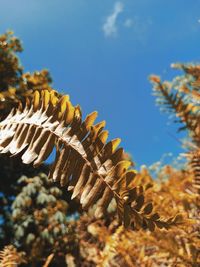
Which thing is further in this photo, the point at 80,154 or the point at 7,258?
the point at 7,258

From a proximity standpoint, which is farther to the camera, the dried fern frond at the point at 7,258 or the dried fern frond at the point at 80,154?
the dried fern frond at the point at 7,258

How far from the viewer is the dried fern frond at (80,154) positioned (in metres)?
0.61

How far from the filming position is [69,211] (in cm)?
703

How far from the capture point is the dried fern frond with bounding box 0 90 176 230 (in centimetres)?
61

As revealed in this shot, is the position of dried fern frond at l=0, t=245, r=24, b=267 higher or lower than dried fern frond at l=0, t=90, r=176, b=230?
lower

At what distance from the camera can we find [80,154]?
0.67 m

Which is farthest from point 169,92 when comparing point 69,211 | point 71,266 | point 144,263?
point 69,211

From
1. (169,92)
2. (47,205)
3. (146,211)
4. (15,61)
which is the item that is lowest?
(146,211)

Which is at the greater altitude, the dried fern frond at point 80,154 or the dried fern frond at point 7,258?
the dried fern frond at point 80,154

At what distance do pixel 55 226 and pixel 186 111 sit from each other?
380 centimetres

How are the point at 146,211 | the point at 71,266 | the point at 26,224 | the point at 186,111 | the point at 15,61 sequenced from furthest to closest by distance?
1. the point at 15,61
2. the point at 26,224
3. the point at 71,266
4. the point at 186,111
5. the point at 146,211

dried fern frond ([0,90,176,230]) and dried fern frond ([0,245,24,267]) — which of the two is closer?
dried fern frond ([0,90,176,230])

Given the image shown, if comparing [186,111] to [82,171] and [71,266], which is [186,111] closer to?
[82,171]

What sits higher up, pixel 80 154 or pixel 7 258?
pixel 80 154
